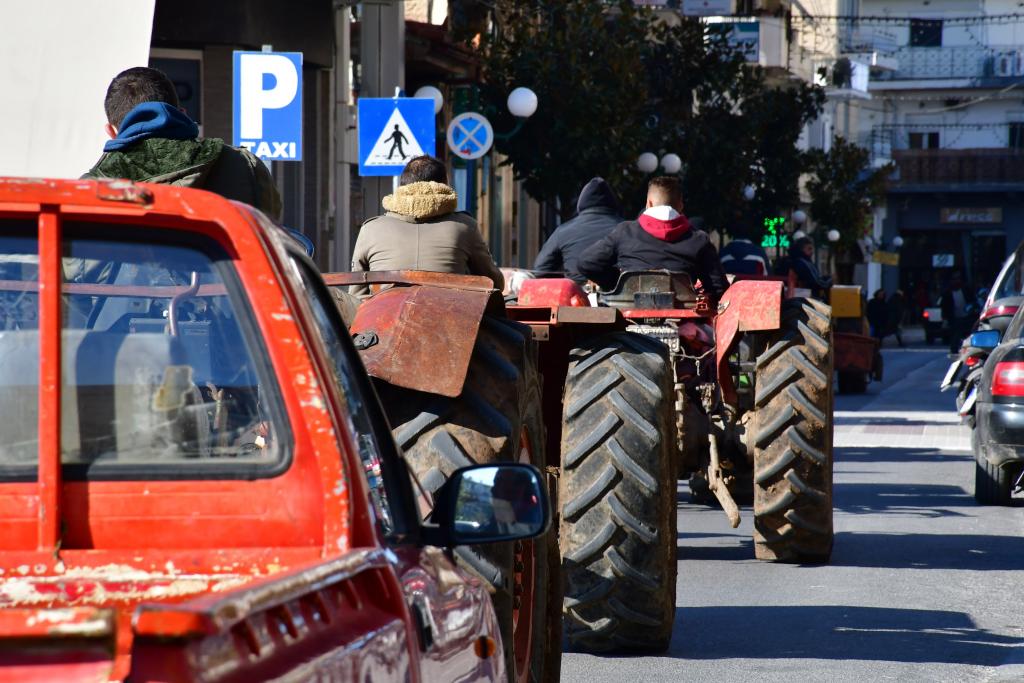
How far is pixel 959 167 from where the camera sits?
79812 millimetres

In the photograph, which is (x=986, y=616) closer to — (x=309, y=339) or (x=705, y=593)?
(x=705, y=593)

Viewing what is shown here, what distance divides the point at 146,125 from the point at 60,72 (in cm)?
345

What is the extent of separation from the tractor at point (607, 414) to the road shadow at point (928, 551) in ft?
1.73

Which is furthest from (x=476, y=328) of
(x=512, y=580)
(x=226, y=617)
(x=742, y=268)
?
(x=742, y=268)

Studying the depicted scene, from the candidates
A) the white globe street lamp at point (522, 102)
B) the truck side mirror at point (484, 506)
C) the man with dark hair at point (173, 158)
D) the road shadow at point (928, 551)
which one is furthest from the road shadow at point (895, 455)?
the truck side mirror at point (484, 506)

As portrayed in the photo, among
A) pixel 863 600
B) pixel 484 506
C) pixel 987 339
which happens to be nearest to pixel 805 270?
pixel 987 339

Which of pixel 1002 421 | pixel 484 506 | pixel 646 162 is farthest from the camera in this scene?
pixel 646 162

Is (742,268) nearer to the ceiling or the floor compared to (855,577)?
nearer to the ceiling

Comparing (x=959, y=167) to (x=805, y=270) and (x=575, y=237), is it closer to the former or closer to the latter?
(x=805, y=270)

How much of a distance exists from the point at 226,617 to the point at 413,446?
7.76ft

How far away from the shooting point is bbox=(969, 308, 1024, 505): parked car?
12156 millimetres

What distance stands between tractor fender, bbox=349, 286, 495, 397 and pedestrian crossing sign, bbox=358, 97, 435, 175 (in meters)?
11.1

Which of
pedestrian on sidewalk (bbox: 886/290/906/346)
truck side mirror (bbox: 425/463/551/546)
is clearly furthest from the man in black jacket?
pedestrian on sidewalk (bbox: 886/290/906/346)

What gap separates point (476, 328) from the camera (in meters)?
4.63
